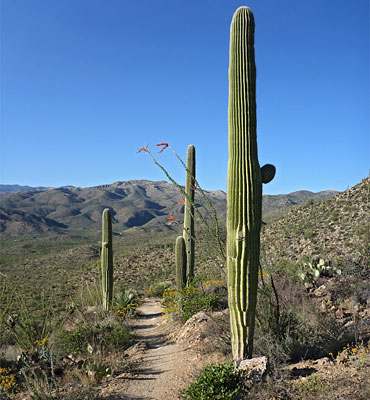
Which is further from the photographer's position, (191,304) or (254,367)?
(191,304)

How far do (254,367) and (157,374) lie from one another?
1883 mm

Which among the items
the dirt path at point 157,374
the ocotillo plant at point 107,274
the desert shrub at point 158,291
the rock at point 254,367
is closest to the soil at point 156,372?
the dirt path at point 157,374

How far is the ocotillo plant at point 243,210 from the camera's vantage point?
149 inches

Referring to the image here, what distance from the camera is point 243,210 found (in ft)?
12.5

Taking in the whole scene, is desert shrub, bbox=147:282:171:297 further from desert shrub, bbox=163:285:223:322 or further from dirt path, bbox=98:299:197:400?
dirt path, bbox=98:299:197:400

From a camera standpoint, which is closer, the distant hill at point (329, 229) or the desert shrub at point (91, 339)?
the desert shrub at point (91, 339)

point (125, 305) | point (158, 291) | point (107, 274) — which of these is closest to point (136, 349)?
point (107, 274)

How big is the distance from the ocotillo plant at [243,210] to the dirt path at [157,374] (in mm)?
1142

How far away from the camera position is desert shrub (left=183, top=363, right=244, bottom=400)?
132 inches

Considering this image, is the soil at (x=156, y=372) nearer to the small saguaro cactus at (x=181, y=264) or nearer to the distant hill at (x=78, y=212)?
the small saguaro cactus at (x=181, y=264)

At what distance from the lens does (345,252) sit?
37.8 ft

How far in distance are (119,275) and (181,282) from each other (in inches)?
481

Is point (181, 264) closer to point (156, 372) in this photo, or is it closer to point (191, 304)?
point (191, 304)

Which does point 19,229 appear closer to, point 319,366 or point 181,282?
point 181,282
